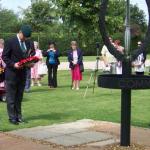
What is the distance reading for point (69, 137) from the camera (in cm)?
945

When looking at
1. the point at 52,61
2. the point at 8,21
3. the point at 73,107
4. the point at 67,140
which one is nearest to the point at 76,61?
the point at 52,61

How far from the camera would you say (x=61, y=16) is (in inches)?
1077

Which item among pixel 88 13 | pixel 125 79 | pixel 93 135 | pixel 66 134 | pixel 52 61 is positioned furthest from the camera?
pixel 88 13

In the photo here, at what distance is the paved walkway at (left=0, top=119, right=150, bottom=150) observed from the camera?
28.6ft

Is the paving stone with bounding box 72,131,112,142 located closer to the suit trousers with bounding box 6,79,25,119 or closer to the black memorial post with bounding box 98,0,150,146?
the black memorial post with bounding box 98,0,150,146

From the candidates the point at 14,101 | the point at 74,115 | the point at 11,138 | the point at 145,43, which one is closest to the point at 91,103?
the point at 74,115

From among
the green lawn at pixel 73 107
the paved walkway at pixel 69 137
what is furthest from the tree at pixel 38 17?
the paved walkway at pixel 69 137

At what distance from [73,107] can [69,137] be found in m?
4.31

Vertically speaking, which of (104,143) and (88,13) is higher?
(88,13)

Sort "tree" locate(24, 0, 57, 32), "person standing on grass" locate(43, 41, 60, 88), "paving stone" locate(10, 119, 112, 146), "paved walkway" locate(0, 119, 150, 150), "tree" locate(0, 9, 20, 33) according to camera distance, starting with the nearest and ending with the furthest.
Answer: "paved walkway" locate(0, 119, 150, 150) < "paving stone" locate(10, 119, 112, 146) < "person standing on grass" locate(43, 41, 60, 88) < "tree" locate(24, 0, 57, 32) < "tree" locate(0, 9, 20, 33)

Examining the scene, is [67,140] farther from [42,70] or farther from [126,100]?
[42,70]

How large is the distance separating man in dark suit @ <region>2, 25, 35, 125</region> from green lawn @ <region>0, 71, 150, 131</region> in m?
0.42

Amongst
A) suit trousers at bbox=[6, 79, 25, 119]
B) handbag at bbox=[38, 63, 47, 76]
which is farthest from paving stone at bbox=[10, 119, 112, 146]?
handbag at bbox=[38, 63, 47, 76]

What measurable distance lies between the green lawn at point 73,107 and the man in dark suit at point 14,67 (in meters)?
0.42
